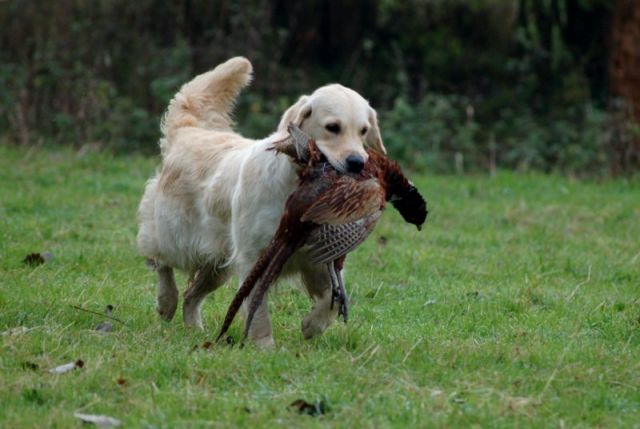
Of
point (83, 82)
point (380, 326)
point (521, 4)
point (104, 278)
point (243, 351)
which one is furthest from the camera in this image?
point (521, 4)

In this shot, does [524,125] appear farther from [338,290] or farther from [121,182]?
[338,290]

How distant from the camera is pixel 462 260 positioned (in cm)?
848

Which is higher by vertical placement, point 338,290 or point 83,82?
point 338,290

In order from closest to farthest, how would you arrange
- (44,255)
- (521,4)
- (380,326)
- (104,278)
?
(380,326), (104,278), (44,255), (521,4)

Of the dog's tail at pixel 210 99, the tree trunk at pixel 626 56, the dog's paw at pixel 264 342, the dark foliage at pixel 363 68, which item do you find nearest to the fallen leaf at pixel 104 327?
the dog's paw at pixel 264 342

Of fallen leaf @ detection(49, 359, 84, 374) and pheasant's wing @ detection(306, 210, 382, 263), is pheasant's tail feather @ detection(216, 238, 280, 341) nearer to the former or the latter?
pheasant's wing @ detection(306, 210, 382, 263)

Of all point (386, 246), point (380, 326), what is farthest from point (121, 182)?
point (380, 326)

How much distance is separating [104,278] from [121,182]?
4284 mm

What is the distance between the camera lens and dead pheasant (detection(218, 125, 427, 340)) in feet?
16.9

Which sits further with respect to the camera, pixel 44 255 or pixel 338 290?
pixel 44 255

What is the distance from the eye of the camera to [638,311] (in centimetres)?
656

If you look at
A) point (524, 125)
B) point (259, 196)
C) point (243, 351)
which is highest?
point (259, 196)

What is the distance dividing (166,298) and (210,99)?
145 cm

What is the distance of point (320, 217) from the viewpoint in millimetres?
5129
